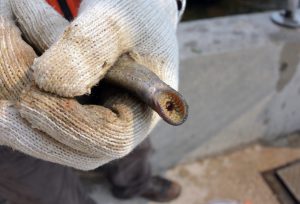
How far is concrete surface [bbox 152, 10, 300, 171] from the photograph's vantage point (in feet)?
6.64

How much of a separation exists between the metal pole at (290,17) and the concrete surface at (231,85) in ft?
0.16

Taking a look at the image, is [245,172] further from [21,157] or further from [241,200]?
A: [21,157]

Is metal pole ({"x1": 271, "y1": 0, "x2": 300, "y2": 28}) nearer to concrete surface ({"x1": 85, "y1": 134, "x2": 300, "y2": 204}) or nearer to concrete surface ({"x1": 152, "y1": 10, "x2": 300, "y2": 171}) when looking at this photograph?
concrete surface ({"x1": 152, "y1": 10, "x2": 300, "y2": 171})

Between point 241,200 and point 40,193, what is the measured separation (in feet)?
3.61

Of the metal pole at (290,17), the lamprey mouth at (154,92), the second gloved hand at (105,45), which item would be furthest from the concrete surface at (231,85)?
the lamprey mouth at (154,92)

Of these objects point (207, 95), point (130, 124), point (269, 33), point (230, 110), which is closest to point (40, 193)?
point (130, 124)

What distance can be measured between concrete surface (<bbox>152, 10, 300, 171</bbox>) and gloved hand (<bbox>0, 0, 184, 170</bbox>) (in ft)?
3.09

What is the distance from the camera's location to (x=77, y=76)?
0.85 m

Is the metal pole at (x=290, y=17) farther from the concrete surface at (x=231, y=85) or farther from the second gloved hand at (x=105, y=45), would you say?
the second gloved hand at (x=105, y=45)

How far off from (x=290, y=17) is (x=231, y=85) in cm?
58

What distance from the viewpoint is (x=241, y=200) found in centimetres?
207

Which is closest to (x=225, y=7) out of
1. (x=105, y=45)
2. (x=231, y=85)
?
(x=231, y=85)

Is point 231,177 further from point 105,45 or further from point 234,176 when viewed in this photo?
point 105,45

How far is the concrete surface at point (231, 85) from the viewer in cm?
203
